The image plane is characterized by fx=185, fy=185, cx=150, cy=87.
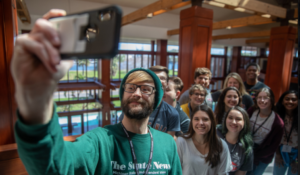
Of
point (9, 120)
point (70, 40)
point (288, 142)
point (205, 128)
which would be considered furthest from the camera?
point (288, 142)

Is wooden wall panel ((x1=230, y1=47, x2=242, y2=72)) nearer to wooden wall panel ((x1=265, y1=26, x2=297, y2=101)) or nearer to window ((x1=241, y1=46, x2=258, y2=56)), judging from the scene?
window ((x1=241, y1=46, x2=258, y2=56))

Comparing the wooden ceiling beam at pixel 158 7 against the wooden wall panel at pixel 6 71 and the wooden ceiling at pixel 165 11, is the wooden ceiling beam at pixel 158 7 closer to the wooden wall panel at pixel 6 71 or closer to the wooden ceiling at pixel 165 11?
the wooden ceiling at pixel 165 11

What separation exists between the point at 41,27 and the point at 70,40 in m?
0.07

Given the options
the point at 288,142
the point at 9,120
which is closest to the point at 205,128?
the point at 288,142

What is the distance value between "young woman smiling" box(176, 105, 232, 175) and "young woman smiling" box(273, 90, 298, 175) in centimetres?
137

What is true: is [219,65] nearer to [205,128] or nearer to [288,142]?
[288,142]

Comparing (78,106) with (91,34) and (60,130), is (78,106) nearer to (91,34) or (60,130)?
(60,130)

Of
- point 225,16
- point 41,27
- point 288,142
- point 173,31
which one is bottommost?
point 288,142

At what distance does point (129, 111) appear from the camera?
947 millimetres

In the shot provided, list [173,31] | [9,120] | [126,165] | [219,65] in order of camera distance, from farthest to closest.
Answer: [219,65], [173,31], [9,120], [126,165]

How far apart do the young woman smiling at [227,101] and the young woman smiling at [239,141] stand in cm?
47

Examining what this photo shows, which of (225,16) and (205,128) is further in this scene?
(225,16)

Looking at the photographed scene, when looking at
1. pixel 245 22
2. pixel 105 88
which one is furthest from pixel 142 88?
pixel 105 88

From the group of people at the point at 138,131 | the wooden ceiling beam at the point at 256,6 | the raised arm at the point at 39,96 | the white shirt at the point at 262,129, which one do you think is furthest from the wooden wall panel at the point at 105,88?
the raised arm at the point at 39,96
